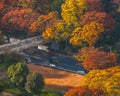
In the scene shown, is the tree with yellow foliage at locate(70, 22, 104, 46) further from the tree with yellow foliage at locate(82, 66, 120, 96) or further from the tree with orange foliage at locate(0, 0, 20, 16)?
the tree with orange foliage at locate(0, 0, 20, 16)

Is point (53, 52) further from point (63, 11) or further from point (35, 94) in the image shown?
point (35, 94)

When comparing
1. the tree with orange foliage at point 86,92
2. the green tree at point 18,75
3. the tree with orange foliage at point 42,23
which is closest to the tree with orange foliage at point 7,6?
the tree with orange foliage at point 42,23

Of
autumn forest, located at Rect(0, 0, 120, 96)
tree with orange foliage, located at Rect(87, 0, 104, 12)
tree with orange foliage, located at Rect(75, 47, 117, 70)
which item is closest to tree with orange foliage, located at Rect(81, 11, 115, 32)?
autumn forest, located at Rect(0, 0, 120, 96)

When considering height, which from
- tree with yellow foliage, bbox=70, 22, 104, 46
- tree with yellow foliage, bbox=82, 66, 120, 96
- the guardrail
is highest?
tree with yellow foliage, bbox=70, 22, 104, 46

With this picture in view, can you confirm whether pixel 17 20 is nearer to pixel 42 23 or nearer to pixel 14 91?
pixel 42 23

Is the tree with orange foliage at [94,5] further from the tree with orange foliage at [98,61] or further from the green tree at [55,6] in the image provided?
the tree with orange foliage at [98,61]
